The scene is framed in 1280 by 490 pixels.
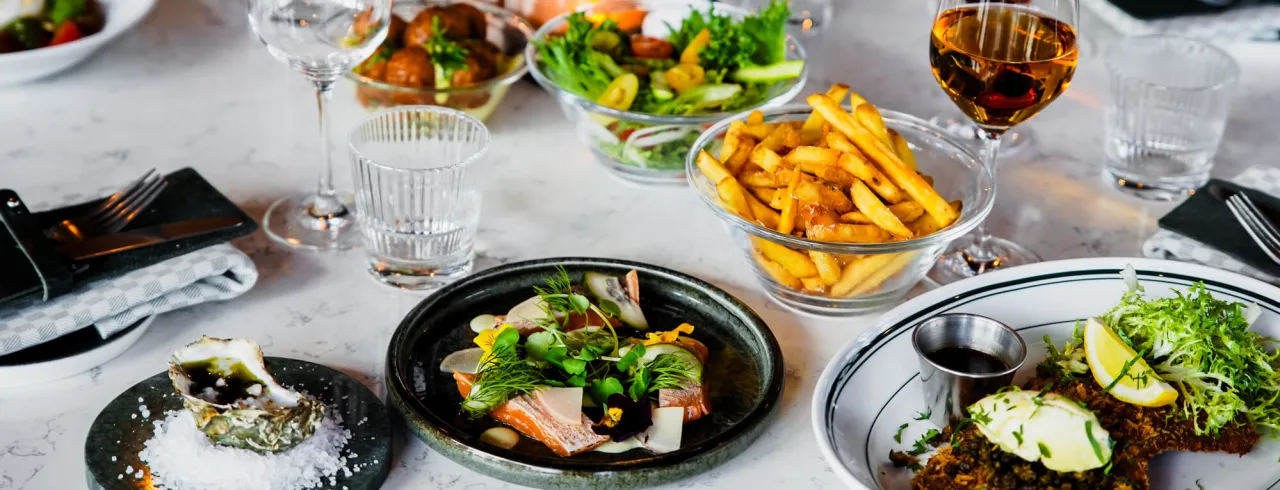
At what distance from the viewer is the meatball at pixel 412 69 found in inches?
69.9

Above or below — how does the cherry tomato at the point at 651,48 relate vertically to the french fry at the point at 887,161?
below

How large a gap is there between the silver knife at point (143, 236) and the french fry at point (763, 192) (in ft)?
2.14

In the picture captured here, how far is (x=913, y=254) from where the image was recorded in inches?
54.2

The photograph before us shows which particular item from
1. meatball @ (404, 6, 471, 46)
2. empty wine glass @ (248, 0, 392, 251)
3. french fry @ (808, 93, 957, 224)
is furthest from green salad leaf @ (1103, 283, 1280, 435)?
meatball @ (404, 6, 471, 46)

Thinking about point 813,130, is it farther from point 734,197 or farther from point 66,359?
point 66,359

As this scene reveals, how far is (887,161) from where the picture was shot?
55.5 inches

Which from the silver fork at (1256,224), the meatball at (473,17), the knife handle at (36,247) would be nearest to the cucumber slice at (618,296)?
the knife handle at (36,247)

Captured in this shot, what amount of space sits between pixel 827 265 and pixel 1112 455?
397 millimetres

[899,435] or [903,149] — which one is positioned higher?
[903,149]

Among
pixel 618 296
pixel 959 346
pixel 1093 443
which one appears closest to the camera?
pixel 1093 443

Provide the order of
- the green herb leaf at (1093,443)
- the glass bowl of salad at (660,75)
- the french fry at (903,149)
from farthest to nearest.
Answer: the glass bowl of salad at (660,75) < the french fry at (903,149) < the green herb leaf at (1093,443)

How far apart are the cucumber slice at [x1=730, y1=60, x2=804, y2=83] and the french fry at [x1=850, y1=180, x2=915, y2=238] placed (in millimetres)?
478

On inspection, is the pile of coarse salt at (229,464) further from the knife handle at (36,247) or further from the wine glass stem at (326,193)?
the wine glass stem at (326,193)

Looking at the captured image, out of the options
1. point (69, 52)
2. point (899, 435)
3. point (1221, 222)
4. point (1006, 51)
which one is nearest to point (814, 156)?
point (1006, 51)
